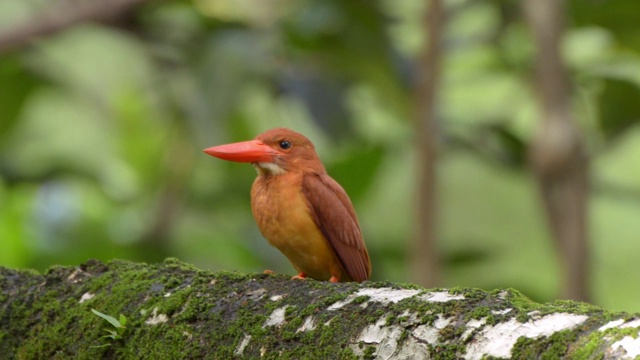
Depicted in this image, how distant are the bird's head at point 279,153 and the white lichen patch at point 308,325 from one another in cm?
99

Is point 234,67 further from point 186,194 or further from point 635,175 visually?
point 635,175

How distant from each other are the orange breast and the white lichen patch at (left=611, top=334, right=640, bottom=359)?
1268 mm

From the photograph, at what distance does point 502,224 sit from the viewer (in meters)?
7.03

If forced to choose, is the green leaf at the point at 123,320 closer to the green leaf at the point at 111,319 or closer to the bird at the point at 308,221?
the green leaf at the point at 111,319

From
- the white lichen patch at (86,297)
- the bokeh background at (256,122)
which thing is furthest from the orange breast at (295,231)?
the bokeh background at (256,122)

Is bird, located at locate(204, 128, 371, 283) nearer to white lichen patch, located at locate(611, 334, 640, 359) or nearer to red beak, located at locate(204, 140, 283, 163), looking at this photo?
red beak, located at locate(204, 140, 283, 163)

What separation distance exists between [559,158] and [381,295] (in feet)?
7.57

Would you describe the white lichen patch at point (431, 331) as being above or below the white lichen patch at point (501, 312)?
below

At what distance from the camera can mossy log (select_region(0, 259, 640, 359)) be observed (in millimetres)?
1468

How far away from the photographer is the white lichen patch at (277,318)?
1767 millimetres

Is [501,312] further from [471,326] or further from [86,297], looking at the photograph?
[86,297]

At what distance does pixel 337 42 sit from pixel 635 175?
10.5 feet

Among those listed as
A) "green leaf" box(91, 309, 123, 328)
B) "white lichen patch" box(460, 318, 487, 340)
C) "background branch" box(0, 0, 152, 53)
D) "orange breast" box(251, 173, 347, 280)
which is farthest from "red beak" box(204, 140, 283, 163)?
"background branch" box(0, 0, 152, 53)

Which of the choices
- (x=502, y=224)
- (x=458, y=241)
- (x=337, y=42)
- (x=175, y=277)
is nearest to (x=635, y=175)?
(x=502, y=224)
